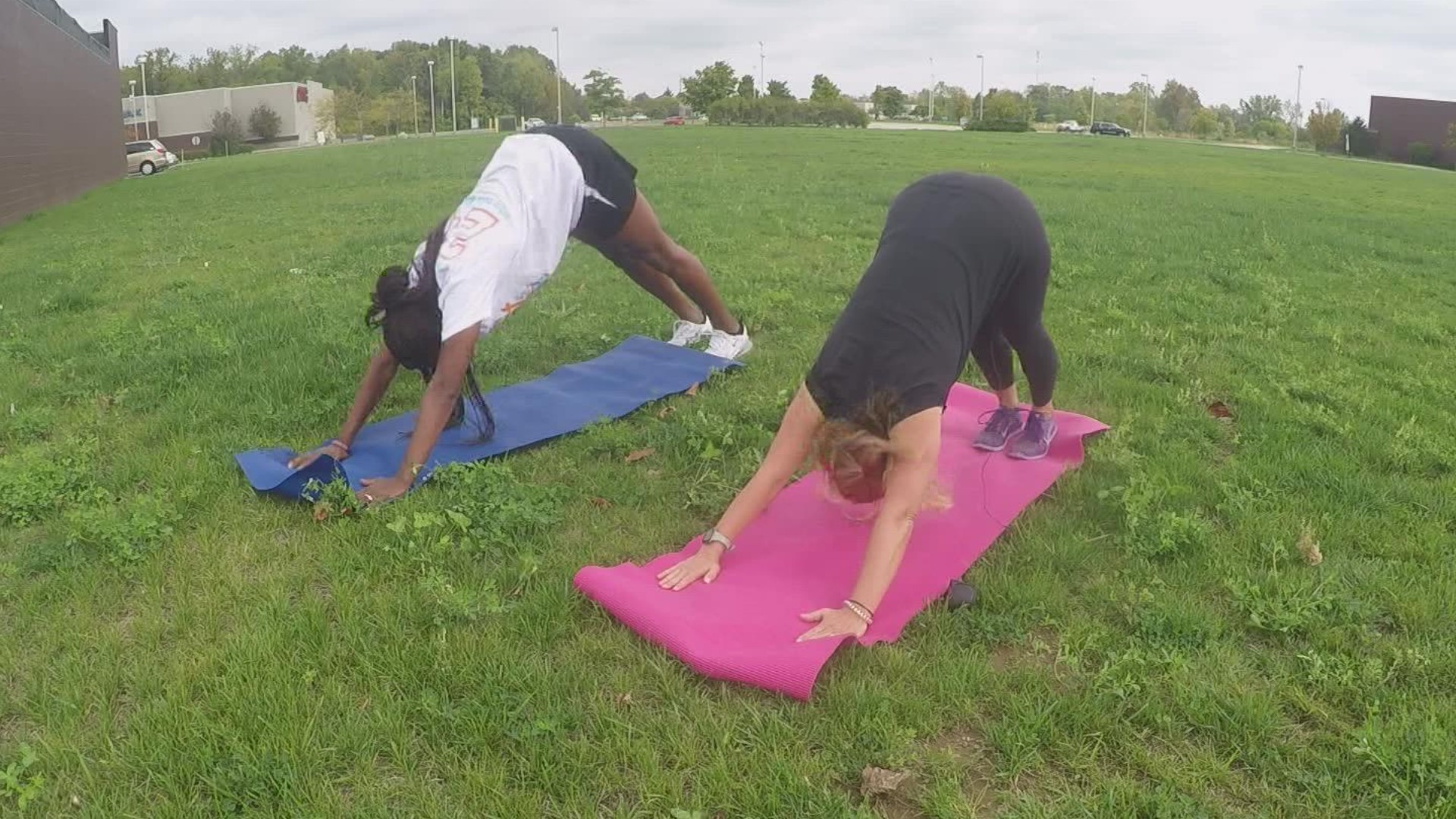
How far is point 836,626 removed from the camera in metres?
2.70

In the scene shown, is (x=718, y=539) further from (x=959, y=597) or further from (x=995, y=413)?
(x=995, y=413)

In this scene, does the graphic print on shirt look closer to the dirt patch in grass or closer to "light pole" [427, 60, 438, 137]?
the dirt patch in grass

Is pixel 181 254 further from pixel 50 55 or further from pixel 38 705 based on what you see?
pixel 50 55

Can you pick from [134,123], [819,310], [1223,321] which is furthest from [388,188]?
[134,123]

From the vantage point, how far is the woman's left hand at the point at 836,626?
2.67 meters

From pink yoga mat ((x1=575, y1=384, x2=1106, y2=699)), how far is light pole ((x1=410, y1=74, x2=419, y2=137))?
265 ft

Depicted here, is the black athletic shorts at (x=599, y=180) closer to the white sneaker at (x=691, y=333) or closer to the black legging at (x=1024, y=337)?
the white sneaker at (x=691, y=333)

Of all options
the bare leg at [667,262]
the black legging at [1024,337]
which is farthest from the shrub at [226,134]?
the black legging at [1024,337]

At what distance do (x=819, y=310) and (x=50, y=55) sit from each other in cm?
2240

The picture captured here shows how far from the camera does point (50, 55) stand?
21109 mm

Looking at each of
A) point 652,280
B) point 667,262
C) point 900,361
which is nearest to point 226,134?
point 652,280

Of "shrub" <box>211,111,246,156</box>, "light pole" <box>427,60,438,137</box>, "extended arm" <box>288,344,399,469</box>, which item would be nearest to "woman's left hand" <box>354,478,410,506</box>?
"extended arm" <box>288,344,399,469</box>

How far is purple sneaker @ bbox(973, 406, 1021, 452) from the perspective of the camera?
4.07 meters

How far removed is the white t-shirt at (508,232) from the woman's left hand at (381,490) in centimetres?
58
